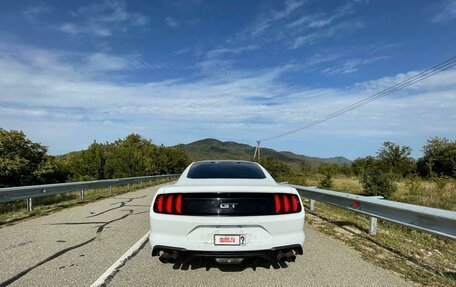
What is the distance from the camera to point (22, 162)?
123ft

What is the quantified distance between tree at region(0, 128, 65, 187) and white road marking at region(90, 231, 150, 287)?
35668 mm

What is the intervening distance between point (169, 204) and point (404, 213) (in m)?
3.97

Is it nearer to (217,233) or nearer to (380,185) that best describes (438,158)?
(380,185)

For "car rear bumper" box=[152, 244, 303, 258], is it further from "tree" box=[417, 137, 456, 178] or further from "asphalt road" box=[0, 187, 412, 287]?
"tree" box=[417, 137, 456, 178]

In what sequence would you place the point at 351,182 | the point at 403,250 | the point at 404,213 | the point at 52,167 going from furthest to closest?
the point at 52,167 < the point at 351,182 < the point at 403,250 < the point at 404,213

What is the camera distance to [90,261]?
5.23 metres

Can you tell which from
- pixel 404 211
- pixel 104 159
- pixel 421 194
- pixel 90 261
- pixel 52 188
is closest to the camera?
pixel 90 261

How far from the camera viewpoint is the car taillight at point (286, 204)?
4.56 metres

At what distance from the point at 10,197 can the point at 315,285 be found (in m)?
8.55

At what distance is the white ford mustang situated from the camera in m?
4.27

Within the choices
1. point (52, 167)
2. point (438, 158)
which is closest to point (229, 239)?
point (52, 167)

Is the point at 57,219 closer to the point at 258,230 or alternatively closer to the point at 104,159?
the point at 258,230

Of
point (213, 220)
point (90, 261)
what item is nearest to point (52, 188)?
point (90, 261)

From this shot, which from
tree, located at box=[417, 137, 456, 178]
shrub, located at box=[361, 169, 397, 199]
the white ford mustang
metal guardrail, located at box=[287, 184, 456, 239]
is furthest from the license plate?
tree, located at box=[417, 137, 456, 178]
